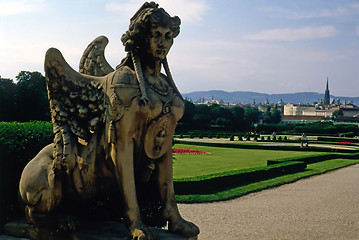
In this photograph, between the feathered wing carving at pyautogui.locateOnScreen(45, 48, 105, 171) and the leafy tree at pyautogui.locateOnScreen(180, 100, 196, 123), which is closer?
the feathered wing carving at pyautogui.locateOnScreen(45, 48, 105, 171)

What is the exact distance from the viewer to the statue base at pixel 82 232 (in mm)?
3938

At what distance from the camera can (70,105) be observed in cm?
405

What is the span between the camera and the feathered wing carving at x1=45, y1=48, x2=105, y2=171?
12.9 feet

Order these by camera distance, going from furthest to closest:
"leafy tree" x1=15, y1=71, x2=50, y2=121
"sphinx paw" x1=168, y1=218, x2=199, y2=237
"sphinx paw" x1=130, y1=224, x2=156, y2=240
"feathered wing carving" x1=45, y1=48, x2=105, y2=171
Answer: "leafy tree" x1=15, y1=71, x2=50, y2=121, "sphinx paw" x1=168, y1=218, x2=199, y2=237, "feathered wing carving" x1=45, y1=48, x2=105, y2=171, "sphinx paw" x1=130, y1=224, x2=156, y2=240

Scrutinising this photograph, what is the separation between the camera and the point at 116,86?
381 cm

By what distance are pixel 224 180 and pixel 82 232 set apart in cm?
1090

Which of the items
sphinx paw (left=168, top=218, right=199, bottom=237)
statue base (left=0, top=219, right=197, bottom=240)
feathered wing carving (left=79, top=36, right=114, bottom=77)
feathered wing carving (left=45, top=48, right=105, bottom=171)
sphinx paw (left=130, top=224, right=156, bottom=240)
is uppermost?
feathered wing carving (left=79, top=36, right=114, bottom=77)

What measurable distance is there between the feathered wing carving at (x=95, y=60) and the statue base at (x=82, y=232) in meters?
1.61

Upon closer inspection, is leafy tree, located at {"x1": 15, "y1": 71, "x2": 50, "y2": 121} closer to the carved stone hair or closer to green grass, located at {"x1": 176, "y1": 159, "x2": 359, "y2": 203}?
green grass, located at {"x1": 176, "y1": 159, "x2": 359, "y2": 203}

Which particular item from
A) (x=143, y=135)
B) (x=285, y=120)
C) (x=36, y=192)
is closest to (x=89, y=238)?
(x=36, y=192)

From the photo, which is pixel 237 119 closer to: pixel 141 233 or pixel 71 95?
pixel 71 95

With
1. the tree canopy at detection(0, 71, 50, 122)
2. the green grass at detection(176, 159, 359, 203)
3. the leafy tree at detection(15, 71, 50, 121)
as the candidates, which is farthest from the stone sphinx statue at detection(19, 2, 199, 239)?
the leafy tree at detection(15, 71, 50, 121)

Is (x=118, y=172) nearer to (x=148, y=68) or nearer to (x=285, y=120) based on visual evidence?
(x=148, y=68)

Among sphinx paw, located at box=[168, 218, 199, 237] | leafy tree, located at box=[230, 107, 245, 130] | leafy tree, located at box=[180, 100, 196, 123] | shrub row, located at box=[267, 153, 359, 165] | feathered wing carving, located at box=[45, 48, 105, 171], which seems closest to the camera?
feathered wing carving, located at box=[45, 48, 105, 171]
